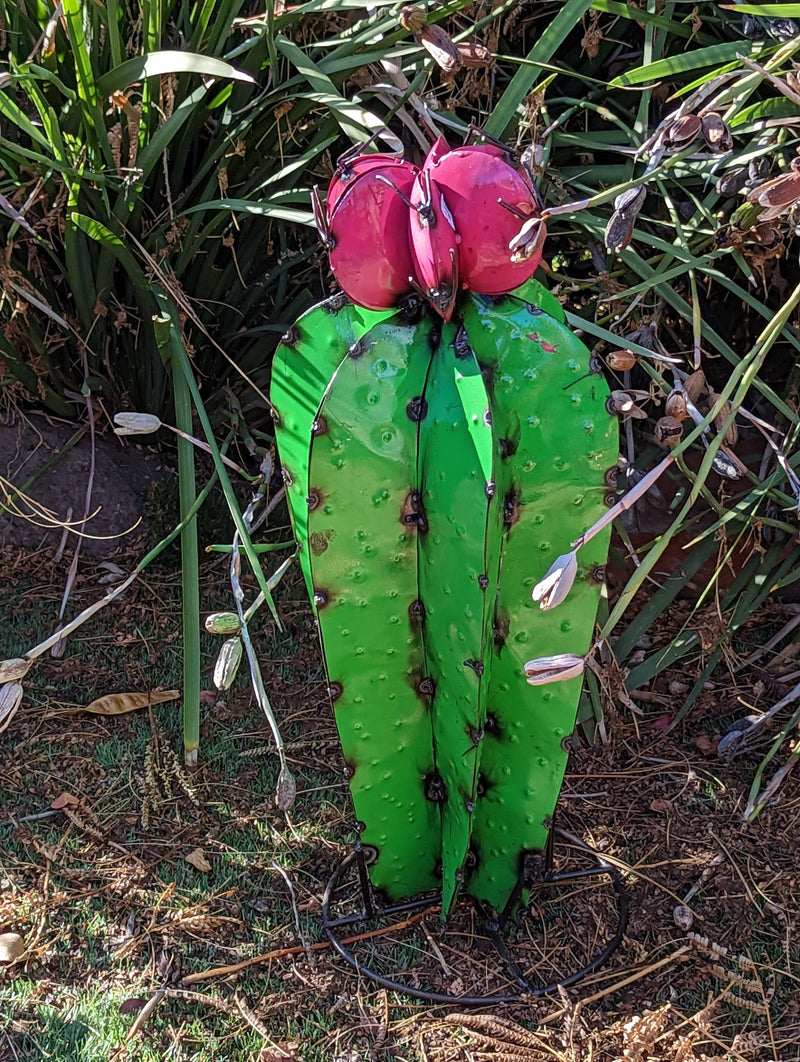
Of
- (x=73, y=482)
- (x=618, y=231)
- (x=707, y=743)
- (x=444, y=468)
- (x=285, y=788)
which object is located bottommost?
(x=707, y=743)

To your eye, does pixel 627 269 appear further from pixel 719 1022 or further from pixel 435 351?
pixel 719 1022

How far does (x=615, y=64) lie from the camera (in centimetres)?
154

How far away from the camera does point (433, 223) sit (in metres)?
0.82

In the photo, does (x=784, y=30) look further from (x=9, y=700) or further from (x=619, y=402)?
(x=9, y=700)

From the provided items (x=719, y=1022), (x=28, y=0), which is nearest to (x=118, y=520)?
(x=28, y=0)

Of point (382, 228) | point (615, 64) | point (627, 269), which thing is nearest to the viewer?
point (382, 228)

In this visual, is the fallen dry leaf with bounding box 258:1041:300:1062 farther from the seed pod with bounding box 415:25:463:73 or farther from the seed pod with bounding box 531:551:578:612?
the seed pod with bounding box 415:25:463:73

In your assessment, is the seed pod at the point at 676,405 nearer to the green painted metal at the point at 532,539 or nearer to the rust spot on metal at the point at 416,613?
the green painted metal at the point at 532,539

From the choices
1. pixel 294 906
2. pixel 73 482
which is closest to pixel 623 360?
pixel 294 906

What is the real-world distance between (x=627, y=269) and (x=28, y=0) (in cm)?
93

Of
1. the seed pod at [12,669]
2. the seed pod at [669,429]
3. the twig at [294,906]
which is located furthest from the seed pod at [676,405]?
the twig at [294,906]

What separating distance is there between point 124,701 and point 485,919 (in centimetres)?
61

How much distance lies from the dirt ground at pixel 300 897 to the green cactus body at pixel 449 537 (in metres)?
0.14

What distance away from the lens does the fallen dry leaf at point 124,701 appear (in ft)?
4.68
